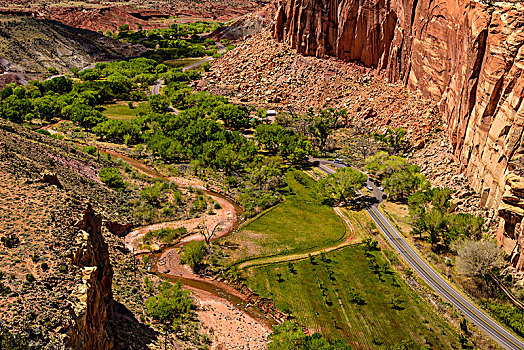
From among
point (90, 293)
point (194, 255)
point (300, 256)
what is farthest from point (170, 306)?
point (300, 256)

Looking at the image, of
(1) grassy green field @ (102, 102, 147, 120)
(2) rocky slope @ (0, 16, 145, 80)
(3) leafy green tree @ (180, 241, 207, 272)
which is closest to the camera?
(3) leafy green tree @ (180, 241, 207, 272)

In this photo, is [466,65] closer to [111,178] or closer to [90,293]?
[111,178]

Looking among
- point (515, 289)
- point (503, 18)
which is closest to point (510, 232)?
point (515, 289)

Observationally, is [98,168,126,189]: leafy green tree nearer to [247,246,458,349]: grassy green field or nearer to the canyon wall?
[247,246,458,349]: grassy green field

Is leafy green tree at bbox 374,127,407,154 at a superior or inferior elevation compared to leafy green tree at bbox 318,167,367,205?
superior

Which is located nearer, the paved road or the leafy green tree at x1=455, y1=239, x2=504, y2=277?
the paved road

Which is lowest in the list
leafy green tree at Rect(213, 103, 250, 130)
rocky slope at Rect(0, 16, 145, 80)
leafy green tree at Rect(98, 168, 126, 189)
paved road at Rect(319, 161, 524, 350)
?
paved road at Rect(319, 161, 524, 350)

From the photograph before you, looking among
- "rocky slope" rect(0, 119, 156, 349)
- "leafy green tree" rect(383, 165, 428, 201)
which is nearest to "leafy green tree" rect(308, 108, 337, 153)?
"leafy green tree" rect(383, 165, 428, 201)
